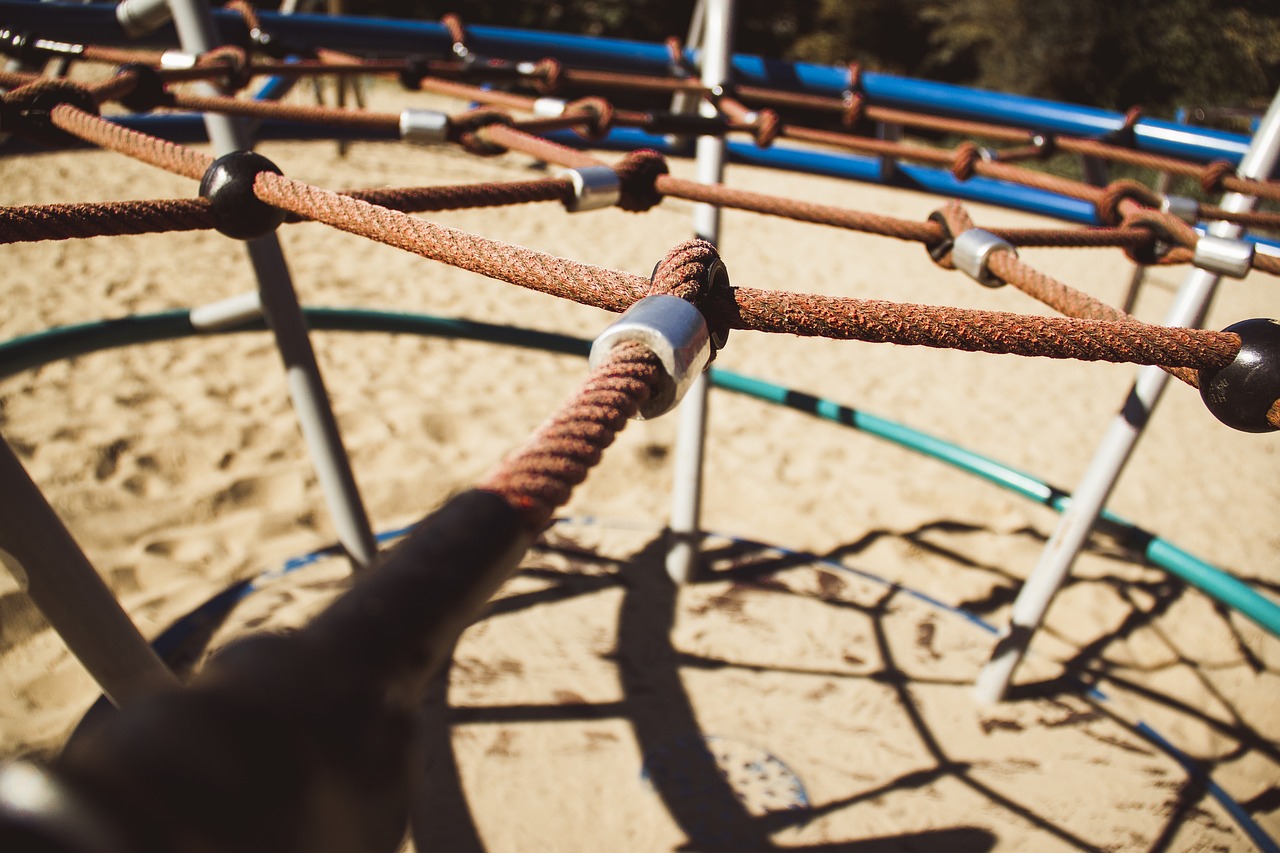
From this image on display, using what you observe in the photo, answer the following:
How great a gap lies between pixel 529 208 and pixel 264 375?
1867 millimetres

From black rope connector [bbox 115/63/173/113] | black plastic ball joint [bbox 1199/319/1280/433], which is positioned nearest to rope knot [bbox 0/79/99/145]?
black rope connector [bbox 115/63/173/113]

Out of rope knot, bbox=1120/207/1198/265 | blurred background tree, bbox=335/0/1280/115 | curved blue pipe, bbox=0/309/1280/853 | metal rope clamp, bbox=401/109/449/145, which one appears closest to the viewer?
rope knot, bbox=1120/207/1198/265

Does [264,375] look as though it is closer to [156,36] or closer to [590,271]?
[156,36]

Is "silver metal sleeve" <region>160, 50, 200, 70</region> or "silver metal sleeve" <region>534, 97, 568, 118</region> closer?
"silver metal sleeve" <region>160, 50, 200, 70</region>

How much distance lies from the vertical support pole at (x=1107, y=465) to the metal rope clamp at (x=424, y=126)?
0.94 m

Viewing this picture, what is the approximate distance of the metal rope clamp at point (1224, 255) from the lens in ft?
2.35

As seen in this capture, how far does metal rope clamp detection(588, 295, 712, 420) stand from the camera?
0.35 meters

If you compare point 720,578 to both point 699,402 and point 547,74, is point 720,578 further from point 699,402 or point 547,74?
point 547,74

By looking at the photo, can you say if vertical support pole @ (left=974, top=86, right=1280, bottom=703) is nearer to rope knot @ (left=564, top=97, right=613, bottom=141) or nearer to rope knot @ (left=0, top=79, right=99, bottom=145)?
rope knot @ (left=564, top=97, right=613, bottom=141)

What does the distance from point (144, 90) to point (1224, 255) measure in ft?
4.02

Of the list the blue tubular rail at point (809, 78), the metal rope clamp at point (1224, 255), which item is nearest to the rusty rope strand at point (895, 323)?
the metal rope clamp at point (1224, 255)

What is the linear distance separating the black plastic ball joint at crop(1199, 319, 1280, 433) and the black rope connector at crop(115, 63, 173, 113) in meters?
1.12

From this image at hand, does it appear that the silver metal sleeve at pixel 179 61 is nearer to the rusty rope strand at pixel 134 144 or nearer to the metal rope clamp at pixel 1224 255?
the rusty rope strand at pixel 134 144

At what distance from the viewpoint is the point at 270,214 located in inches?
23.5
